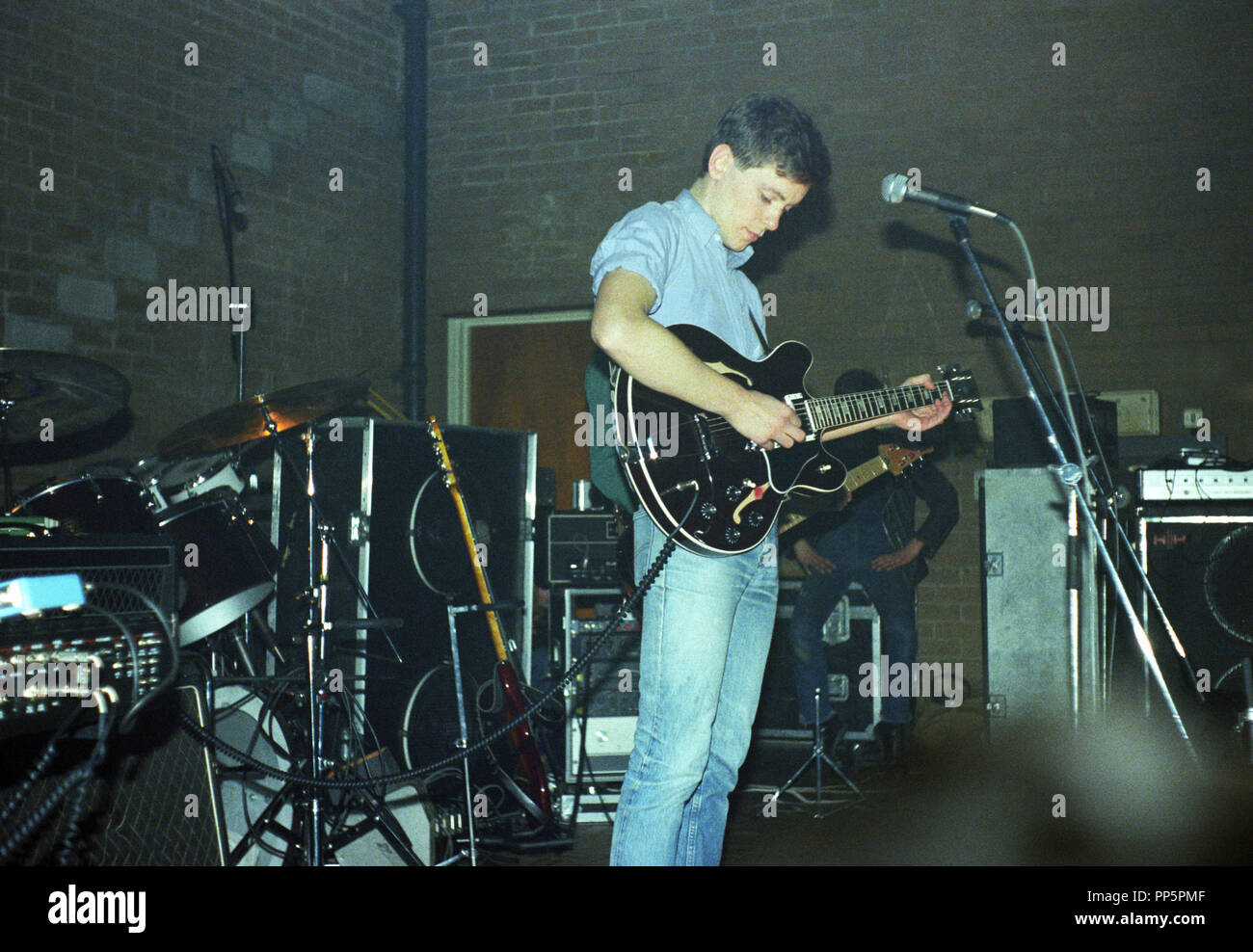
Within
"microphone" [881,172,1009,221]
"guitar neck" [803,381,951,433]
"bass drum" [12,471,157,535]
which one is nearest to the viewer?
"guitar neck" [803,381,951,433]

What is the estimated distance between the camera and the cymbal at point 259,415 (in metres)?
3.68

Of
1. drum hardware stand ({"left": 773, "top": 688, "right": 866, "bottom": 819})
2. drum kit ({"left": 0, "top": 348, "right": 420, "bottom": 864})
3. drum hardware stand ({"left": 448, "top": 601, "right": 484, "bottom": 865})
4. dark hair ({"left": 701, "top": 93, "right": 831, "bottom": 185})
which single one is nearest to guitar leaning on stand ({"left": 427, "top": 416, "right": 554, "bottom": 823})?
drum hardware stand ({"left": 448, "top": 601, "right": 484, "bottom": 865})

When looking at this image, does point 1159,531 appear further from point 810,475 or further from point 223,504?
point 223,504

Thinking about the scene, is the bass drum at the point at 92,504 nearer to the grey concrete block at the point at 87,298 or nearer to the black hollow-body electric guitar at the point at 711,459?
the black hollow-body electric guitar at the point at 711,459

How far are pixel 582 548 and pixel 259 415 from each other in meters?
1.50

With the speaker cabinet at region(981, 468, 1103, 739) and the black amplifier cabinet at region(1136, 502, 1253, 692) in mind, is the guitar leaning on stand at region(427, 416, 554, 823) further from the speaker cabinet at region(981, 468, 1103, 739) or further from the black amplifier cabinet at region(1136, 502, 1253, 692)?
the black amplifier cabinet at region(1136, 502, 1253, 692)

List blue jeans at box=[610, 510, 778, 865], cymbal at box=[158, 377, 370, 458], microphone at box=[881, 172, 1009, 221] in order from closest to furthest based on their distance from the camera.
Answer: blue jeans at box=[610, 510, 778, 865]
microphone at box=[881, 172, 1009, 221]
cymbal at box=[158, 377, 370, 458]

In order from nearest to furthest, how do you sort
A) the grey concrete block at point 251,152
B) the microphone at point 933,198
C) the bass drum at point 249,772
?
1. the microphone at point 933,198
2. the bass drum at point 249,772
3. the grey concrete block at point 251,152

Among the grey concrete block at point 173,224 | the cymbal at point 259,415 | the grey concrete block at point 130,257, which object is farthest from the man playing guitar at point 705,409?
the grey concrete block at point 173,224

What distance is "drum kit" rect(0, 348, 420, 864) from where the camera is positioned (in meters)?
3.12

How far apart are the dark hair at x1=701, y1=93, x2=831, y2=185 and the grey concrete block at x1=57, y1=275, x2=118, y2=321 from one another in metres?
3.74

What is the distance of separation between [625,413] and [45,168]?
387cm

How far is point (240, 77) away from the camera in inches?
238

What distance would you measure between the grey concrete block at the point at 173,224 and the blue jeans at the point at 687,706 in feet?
13.3
